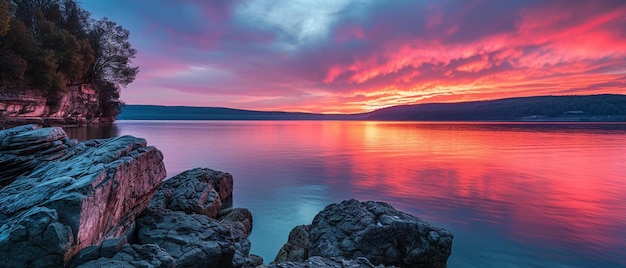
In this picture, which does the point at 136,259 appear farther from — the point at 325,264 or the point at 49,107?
the point at 49,107

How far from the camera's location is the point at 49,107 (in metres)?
46.2

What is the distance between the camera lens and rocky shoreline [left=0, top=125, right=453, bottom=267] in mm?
4586

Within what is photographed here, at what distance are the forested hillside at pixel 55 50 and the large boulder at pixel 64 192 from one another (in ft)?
98.2

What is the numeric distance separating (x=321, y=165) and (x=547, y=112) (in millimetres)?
189609

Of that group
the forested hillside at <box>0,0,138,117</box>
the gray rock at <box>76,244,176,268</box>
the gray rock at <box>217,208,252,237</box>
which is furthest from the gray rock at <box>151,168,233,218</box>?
the forested hillside at <box>0,0,138,117</box>

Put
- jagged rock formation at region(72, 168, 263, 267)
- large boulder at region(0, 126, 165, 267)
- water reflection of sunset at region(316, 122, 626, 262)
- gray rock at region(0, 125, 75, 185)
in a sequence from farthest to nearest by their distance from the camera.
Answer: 1. water reflection of sunset at region(316, 122, 626, 262)
2. gray rock at region(0, 125, 75, 185)
3. jagged rock formation at region(72, 168, 263, 267)
4. large boulder at region(0, 126, 165, 267)

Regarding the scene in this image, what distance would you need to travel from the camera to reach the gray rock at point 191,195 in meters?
10.4

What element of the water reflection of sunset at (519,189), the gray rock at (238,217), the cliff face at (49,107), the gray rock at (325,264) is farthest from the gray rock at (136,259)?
the cliff face at (49,107)

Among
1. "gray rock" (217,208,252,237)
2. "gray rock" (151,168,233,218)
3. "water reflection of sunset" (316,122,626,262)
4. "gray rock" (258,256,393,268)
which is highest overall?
"gray rock" (258,256,393,268)

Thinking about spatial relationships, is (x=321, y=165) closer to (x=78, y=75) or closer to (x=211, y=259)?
(x=211, y=259)

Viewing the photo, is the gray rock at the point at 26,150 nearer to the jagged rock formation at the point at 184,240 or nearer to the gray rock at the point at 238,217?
the jagged rock formation at the point at 184,240

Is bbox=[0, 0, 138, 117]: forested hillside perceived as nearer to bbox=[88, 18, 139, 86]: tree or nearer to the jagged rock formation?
bbox=[88, 18, 139, 86]: tree

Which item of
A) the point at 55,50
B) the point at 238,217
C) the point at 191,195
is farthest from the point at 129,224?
the point at 55,50

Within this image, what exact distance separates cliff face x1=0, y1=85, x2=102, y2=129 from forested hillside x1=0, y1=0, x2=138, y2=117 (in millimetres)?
781
